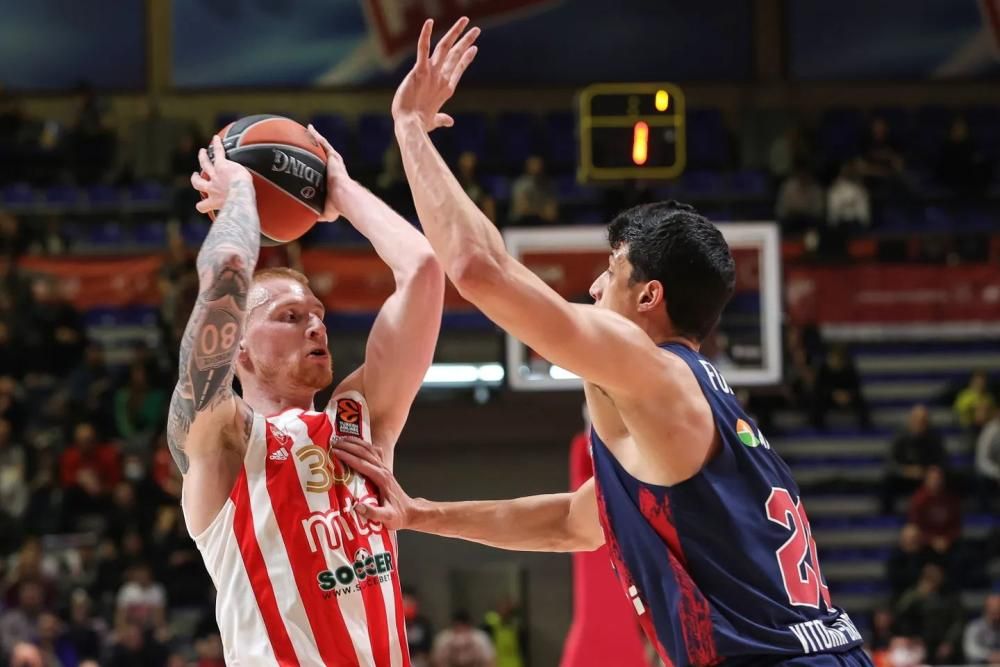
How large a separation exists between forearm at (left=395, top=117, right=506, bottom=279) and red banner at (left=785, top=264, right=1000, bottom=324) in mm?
11847

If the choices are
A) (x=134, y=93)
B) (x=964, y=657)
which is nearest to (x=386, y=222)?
(x=964, y=657)

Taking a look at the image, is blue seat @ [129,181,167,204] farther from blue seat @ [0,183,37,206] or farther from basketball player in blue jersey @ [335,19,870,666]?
basketball player in blue jersey @ [335,19,870,666]

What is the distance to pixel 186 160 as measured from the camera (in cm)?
1664

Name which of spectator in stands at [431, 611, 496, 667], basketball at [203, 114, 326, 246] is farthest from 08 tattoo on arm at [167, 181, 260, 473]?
spectator in stands at [431, 611, 496, 667]

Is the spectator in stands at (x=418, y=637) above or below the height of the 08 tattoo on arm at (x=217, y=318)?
below

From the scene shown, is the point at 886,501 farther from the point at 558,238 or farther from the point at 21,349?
the point at 21,349

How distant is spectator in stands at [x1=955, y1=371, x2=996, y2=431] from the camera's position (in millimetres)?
15000

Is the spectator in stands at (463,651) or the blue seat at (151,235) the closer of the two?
the spectator in stands at (463,651)

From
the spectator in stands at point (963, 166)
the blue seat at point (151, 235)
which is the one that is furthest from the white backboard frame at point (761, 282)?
the spectator in stands at point (963, 166)

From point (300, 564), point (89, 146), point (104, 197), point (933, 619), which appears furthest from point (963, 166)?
point (300, 564)

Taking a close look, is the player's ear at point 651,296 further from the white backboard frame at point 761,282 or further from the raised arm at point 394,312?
the white backboard frame at point 761,282

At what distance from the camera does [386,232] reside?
14.0 feet

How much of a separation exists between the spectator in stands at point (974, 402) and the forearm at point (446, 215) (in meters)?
12.5

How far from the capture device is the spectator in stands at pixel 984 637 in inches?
488
